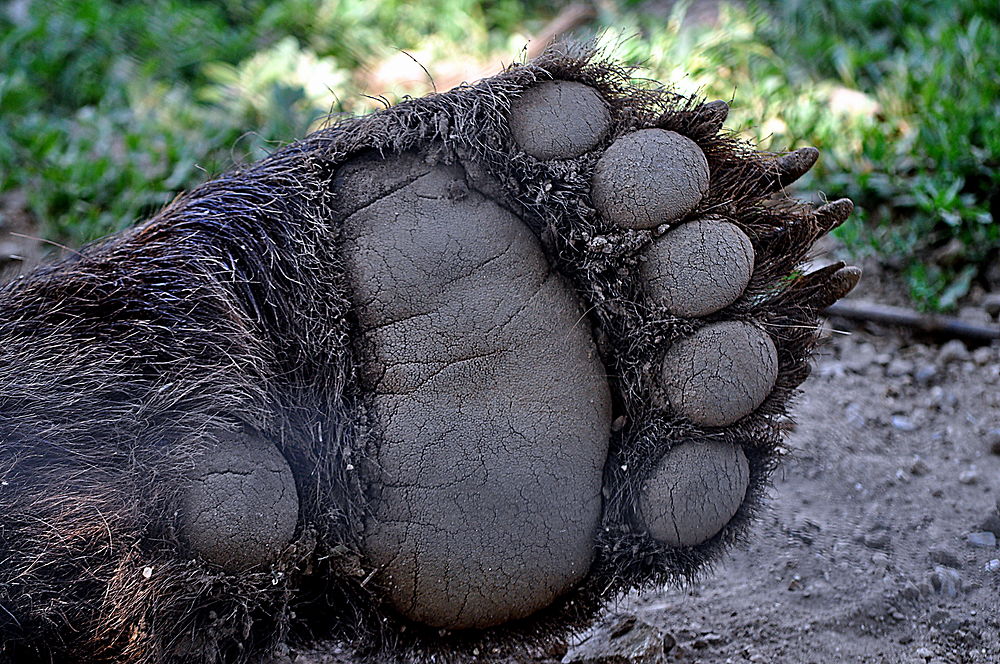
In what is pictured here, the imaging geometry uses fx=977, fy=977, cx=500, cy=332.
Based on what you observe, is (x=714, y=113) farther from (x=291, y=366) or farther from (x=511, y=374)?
(x=291, y=366)

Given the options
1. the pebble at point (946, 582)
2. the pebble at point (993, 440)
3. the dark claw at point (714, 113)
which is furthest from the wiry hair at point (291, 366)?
the pebble at point (993, 440)

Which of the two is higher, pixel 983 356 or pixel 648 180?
pixel 648 180

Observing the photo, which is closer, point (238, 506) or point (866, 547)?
point (238, 506)

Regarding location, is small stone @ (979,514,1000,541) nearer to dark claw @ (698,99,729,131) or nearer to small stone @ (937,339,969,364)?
small stone @ (937,339,969,364)

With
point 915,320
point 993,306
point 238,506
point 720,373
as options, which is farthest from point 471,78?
point 238,506

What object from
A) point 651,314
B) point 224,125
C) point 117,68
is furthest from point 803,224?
point 117,68

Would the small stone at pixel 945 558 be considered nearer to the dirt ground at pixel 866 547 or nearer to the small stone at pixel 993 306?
the dirt ground at pixel 866 547
